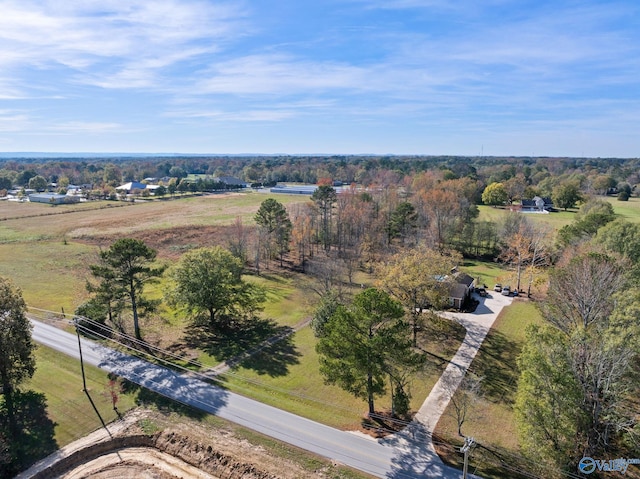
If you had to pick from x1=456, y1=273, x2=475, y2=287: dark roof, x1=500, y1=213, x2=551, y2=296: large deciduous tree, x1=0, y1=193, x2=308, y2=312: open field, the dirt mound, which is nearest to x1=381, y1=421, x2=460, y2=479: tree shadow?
the dirt mound

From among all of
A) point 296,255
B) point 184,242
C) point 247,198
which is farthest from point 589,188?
point 184,242

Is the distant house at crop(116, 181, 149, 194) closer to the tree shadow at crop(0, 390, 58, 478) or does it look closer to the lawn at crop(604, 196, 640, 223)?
the tree shadow at crop(0, 390, 58, 478)

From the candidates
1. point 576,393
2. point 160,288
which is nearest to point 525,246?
point 576,393

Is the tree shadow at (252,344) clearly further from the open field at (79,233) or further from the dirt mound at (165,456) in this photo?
the open field at (79,233)

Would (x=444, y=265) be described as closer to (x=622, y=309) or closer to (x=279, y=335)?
(x=622, y=309)

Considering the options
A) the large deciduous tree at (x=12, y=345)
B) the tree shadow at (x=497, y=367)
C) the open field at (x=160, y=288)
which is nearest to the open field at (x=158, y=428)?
the large deciduous tree at (x=12, y=345)

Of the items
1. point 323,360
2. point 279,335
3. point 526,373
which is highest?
point 526,373
